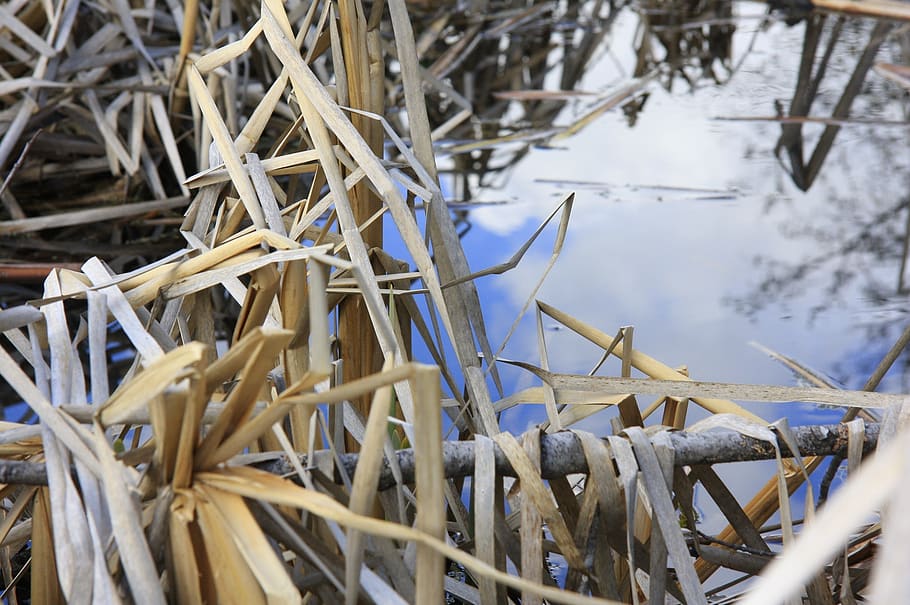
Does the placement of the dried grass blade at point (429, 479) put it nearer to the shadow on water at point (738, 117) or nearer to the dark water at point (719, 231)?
the dark water at point (719, 231)

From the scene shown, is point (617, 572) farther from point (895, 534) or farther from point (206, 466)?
point (895, 534)

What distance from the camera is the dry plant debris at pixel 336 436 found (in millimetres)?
489

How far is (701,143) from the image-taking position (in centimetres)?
229

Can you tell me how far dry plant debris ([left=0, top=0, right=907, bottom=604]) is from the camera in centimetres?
49

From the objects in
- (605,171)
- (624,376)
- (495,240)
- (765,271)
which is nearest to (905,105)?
(605,171)

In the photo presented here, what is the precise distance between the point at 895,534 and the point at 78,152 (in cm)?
193

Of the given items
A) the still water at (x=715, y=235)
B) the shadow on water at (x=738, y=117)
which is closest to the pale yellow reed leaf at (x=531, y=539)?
the still water at (x=715, y=235)

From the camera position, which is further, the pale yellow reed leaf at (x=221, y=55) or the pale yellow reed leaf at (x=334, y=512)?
the pale yellow reed leaf at (x=221, y=55)

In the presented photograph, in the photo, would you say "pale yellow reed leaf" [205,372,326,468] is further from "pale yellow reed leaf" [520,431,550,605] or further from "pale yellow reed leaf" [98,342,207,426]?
"pale yellow reed leaf" [520,431,550,605]

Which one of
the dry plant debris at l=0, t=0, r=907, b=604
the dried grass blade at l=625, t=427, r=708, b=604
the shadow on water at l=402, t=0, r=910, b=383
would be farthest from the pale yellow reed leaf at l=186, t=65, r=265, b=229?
the shadow on water at l=402, t=0, r=910, b=383

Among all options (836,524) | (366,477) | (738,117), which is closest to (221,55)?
(366,477)

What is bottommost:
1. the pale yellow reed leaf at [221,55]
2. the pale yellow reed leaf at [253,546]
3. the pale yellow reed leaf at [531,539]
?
the pale yellow reed leaf at [531,539]

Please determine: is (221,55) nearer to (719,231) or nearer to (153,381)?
(153,381)

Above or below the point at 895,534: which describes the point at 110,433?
below
